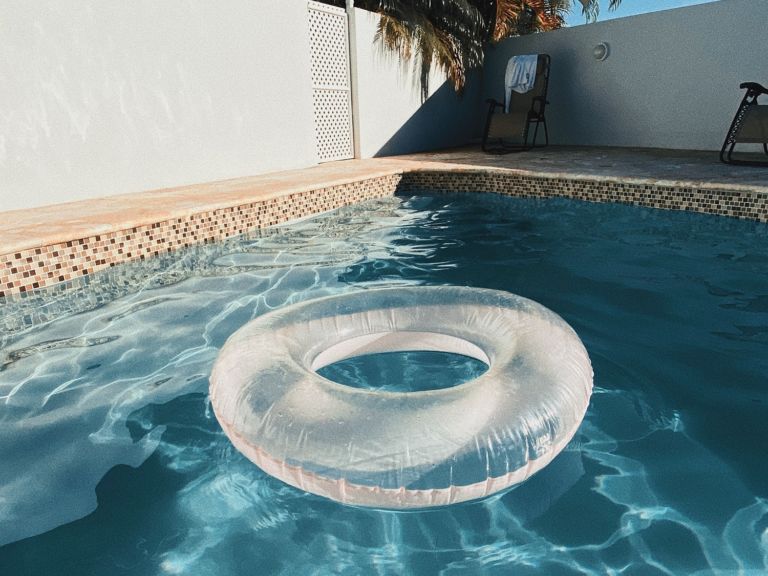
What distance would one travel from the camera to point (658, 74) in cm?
827

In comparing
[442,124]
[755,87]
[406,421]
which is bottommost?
[442,124]

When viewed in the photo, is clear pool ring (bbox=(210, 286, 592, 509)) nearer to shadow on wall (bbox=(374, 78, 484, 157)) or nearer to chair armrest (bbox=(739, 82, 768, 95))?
chair armrest (bbox=(739, 82, 768, 95))

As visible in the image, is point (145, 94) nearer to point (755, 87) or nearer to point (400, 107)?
point (400, 107)

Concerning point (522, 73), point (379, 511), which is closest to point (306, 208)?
point (379, 511)

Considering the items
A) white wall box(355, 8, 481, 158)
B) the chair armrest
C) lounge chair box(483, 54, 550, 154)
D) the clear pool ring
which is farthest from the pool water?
white wall box(355, 8, 481, 158)

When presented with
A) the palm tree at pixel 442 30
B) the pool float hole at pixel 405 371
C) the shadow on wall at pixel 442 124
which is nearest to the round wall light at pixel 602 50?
the palm tree at pixel 442 30

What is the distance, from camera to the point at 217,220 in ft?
15.6

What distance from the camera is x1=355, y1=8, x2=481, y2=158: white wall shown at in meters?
8.27

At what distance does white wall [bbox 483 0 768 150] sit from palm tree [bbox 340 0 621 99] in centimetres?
64

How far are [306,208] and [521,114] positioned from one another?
Result: 3913 mm

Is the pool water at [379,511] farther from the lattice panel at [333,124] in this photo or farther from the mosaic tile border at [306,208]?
the lattice panel at [333,124]

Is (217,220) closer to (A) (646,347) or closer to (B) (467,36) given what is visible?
(A) (646,347)

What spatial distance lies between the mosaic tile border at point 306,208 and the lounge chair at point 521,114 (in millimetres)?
1935

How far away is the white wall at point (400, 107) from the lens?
827cm
